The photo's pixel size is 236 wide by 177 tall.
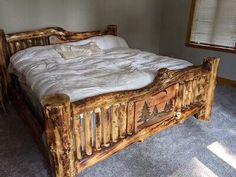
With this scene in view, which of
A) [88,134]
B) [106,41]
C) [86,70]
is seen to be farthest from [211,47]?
[88,134]

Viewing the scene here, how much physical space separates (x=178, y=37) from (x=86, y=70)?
285 centimetres

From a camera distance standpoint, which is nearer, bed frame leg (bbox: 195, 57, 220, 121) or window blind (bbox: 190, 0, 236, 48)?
bed frame leg (bbox: 195, 57, 220, 121)

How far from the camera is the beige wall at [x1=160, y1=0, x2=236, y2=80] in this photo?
3994 millimetres

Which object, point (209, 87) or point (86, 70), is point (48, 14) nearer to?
point (86, 70)

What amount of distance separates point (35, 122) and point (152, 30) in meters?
3.37

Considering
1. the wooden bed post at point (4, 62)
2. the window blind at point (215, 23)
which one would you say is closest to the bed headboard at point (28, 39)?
the wooden bed post at point (4, 62)

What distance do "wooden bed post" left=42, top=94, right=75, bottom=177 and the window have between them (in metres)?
3.33

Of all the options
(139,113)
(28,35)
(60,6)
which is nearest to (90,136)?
(139,113)

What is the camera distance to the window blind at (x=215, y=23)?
146 inches

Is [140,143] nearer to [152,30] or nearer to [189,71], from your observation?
[189,71]

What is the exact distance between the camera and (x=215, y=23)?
3.92 m

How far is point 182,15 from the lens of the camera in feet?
14.4

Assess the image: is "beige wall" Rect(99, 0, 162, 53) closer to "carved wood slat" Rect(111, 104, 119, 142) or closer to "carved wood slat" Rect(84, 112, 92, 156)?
"carved wood slat" Rect(111, 104, 119, 142)

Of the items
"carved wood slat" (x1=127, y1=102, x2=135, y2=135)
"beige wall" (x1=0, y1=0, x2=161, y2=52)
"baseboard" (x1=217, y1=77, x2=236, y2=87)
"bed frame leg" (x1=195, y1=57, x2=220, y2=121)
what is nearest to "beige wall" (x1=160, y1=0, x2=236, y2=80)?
"baseboard" (x1=217, y1=77, x2=236, y2=87)
